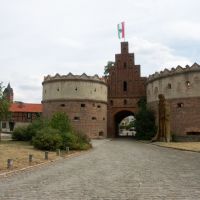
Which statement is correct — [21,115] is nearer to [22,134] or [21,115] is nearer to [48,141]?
[22,134]

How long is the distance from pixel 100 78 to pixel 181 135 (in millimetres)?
16100

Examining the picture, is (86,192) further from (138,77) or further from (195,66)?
(138,77)

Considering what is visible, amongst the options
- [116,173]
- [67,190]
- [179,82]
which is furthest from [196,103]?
[67,190]

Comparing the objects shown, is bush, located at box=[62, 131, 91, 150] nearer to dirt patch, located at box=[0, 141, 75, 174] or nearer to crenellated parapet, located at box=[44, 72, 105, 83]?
dirt patch, located at box=[0, 141, 75, 174]

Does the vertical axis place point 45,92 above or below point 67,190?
above

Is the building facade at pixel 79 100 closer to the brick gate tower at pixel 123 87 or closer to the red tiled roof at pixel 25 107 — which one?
the brick gate tower at pixel 123 87

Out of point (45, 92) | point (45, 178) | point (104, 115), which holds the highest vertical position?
point (45, 92)

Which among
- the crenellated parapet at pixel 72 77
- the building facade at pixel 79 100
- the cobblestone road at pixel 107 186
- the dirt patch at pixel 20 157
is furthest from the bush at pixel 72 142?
the crenellated parapet at pixel 72 77

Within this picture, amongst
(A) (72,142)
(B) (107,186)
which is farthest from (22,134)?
(B) (107,186)

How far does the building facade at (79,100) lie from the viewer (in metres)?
53.9

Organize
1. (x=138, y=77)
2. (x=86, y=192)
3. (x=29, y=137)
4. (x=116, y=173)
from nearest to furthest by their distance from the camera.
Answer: (x=86, y=192), (x=116, y=173), (x=29, y=137), (x=138, y=77)

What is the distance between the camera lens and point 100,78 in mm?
56938

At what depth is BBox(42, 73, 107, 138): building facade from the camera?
53.9 metres

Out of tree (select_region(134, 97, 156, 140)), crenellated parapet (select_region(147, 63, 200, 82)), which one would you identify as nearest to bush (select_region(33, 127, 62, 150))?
tree (select_region(134, 97, 156, 140))
